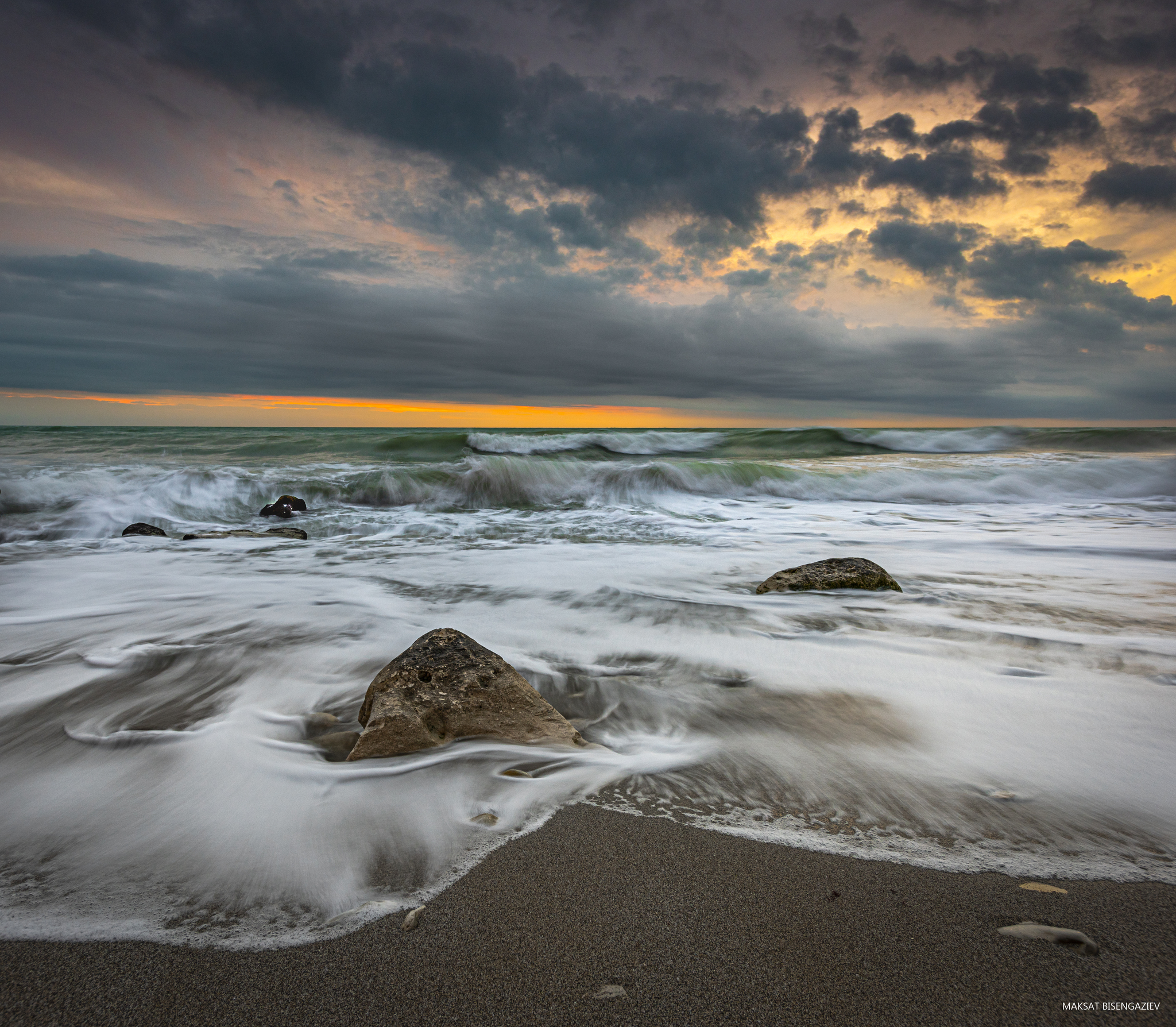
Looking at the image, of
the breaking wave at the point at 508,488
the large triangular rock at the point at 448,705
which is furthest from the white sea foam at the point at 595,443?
the large triangular rock at the point at 448,705

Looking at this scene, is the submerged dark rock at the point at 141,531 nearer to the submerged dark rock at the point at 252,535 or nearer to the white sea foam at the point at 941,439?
the submerged dark rock at the point at 252,535

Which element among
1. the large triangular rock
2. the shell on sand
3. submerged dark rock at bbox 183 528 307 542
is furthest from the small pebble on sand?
submerged dark rock at bbox 183 528 307 542

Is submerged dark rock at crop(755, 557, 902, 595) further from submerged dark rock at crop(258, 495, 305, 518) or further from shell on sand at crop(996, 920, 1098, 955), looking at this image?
submerged dark rock at crop(258, 495, 305, 518)

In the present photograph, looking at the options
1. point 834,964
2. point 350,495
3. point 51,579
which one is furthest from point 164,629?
point 350,495

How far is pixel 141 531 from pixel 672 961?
730cm

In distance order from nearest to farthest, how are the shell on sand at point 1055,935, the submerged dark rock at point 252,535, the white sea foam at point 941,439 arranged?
the shell on sand at point 1055,935 → the submerged dark rock at point 252,535 → the white sea foam at point 941,439

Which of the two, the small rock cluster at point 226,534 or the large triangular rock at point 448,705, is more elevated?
the large triangular rock at point 448,705

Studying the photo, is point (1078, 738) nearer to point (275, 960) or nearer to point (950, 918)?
point (950, 918)

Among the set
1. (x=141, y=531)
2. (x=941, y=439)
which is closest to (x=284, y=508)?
(x=141, y=531)

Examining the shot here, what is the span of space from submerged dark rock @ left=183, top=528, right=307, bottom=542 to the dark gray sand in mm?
5660

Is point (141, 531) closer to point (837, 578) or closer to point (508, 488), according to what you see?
point (508, 488)

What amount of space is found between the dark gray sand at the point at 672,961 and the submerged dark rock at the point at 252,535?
566 cm

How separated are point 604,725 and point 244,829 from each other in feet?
3.50

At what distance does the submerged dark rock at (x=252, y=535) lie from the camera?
604cm
